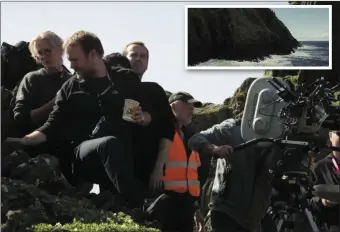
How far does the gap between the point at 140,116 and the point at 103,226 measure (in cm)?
94

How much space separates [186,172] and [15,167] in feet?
4.50

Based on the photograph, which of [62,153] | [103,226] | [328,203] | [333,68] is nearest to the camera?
[103,226]

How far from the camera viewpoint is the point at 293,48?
23.0ft

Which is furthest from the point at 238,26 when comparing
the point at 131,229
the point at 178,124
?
the point at 131,229

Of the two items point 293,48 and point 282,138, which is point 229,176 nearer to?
point 282,138

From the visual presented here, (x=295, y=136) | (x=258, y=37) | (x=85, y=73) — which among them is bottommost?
(x=295, y=136)

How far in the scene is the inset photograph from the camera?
6957mm

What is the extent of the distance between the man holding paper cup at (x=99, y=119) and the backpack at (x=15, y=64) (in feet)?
1.12

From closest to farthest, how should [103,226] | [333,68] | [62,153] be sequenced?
[103,226], [333,68], [62,153]

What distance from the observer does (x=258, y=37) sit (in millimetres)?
7082

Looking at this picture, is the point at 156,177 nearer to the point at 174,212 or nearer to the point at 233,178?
the point at 174,212

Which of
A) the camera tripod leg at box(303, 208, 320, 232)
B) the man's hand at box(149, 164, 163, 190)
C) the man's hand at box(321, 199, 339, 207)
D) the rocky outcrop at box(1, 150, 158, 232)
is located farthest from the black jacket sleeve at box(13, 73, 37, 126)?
the man's hand at box(321, 199, 339, 207)

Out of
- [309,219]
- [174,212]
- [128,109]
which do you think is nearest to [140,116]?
[128,109]

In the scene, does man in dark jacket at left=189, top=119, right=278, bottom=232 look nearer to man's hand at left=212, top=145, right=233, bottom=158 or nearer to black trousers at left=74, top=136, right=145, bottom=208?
man's hand at left=212, top=145, right=233, bottom=158
